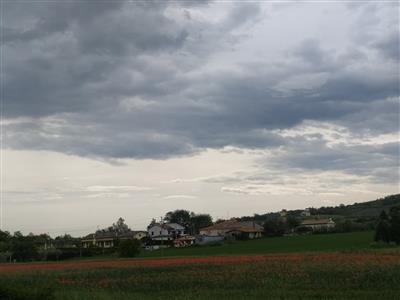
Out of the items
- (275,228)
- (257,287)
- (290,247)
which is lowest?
(257,287)

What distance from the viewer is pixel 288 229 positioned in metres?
171

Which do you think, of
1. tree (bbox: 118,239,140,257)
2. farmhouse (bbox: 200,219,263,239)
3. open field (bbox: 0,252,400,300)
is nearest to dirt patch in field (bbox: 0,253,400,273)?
open field (bbox: 0,252,400,300)

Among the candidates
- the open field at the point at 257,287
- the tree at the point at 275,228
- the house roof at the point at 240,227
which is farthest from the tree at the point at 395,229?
the house roof at the point at 240,227

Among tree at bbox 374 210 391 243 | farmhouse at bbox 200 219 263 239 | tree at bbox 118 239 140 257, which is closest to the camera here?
tree at bbox 374 210 391 243

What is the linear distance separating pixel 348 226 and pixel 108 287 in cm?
12678

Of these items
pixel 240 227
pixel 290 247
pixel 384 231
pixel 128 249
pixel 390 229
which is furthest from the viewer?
pixel 240 227

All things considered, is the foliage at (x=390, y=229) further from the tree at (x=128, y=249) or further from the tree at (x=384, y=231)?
the tree at (x=128, y=249)

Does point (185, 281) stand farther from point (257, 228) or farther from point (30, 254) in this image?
point (257, 228)

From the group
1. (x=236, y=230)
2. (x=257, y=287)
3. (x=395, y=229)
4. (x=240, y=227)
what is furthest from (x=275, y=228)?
(x=257, y=287)

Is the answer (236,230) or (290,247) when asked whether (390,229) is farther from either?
(236,230)

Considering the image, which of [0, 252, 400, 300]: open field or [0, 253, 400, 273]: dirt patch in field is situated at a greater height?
[0, 253, 400, 273]: dirt patch in field

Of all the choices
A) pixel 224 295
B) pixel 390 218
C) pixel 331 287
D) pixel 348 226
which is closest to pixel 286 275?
pixel 331 287

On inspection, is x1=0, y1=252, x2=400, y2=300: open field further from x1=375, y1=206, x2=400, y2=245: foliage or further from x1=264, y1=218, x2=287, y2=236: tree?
x1=264, y1=218, x2=287, y2=236: tree

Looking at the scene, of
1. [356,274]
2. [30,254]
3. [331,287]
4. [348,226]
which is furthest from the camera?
[348,226]
